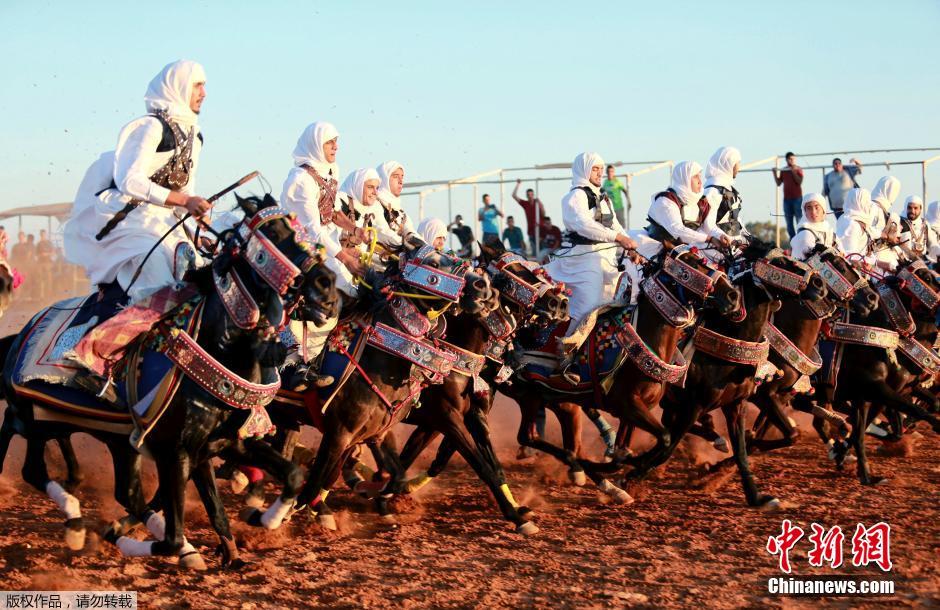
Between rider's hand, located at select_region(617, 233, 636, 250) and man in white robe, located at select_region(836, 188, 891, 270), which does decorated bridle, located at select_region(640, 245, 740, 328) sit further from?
man in white robe, located at select_region(836, 188, 891, 270)

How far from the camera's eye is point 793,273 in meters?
9.94

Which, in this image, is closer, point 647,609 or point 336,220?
point 647,609

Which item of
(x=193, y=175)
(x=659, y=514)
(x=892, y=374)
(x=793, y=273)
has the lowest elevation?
(x=659, y=514)

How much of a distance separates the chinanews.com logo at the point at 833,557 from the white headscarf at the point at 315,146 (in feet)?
15.8

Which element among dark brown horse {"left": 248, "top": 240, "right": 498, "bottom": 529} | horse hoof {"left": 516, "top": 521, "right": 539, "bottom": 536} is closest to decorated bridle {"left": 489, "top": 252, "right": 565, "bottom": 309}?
dark brown horse {"left": 248, "top": 240, "right": 498, "bottom": 529}

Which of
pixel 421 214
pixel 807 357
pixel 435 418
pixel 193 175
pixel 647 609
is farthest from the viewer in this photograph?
pixel 421 214

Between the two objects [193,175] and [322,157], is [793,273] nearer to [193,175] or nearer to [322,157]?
[322,157]

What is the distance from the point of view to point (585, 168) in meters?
11.5

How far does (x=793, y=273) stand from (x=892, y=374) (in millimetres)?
2309

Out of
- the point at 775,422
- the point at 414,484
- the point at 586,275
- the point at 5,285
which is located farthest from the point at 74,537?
the point at 775,422

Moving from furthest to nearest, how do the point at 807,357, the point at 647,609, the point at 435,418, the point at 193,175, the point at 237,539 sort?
1. the point at 807,357
2. the point at 435,418
3. the point at 237,539
4. the point at 193,175
5. the point at 647,609

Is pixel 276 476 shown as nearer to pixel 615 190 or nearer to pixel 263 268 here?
pixel 263 268

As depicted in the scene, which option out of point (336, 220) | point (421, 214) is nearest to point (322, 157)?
point (336, 220)

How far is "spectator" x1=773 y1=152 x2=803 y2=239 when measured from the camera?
19.5 m
